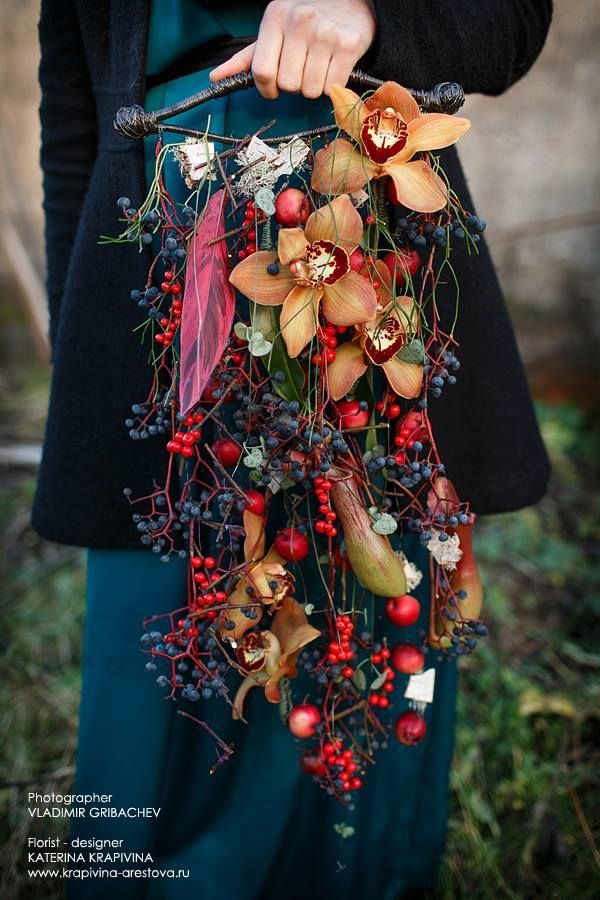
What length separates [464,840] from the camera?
1.29 meters

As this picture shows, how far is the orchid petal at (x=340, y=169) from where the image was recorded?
22.4 inches

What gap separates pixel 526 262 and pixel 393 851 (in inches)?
78.6

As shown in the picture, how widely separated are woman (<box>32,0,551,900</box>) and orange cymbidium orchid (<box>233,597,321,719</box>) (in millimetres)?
176

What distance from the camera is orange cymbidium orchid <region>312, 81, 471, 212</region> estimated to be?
568 millimetres

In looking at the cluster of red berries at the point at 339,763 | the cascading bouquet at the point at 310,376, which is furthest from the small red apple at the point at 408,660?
the cluster of red berries at the point at 339,763

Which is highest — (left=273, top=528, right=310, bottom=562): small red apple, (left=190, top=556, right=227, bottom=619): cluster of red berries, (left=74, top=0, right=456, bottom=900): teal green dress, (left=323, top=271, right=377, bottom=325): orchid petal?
(left=323, top=271, right=377, bottom=325): orchid petal

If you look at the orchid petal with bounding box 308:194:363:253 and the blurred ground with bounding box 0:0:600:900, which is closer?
the orchid petal with bounding box 308:194:363:253

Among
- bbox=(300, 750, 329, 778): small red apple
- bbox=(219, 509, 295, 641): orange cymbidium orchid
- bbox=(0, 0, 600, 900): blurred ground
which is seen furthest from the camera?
bbox=(0, 0, 600, 900): blurred ground

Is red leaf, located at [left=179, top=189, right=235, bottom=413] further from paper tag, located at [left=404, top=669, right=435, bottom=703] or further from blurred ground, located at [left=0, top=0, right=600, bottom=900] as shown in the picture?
blurred ground, located at [left=0, top=0, right=600, bottom=900]

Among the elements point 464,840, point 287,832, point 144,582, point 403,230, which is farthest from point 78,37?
point 464,840

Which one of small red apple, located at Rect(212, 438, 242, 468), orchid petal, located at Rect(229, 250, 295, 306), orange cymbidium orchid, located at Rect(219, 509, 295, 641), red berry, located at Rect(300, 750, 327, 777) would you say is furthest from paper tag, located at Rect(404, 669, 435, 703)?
orchid petal, located at Rect(229, 250, 295, 306)

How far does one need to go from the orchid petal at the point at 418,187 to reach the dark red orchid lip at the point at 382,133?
14 mm

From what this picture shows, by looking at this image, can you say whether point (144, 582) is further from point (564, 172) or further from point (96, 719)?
point (564, 172)

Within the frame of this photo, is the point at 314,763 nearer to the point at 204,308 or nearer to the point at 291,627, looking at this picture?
the point at 291,627
